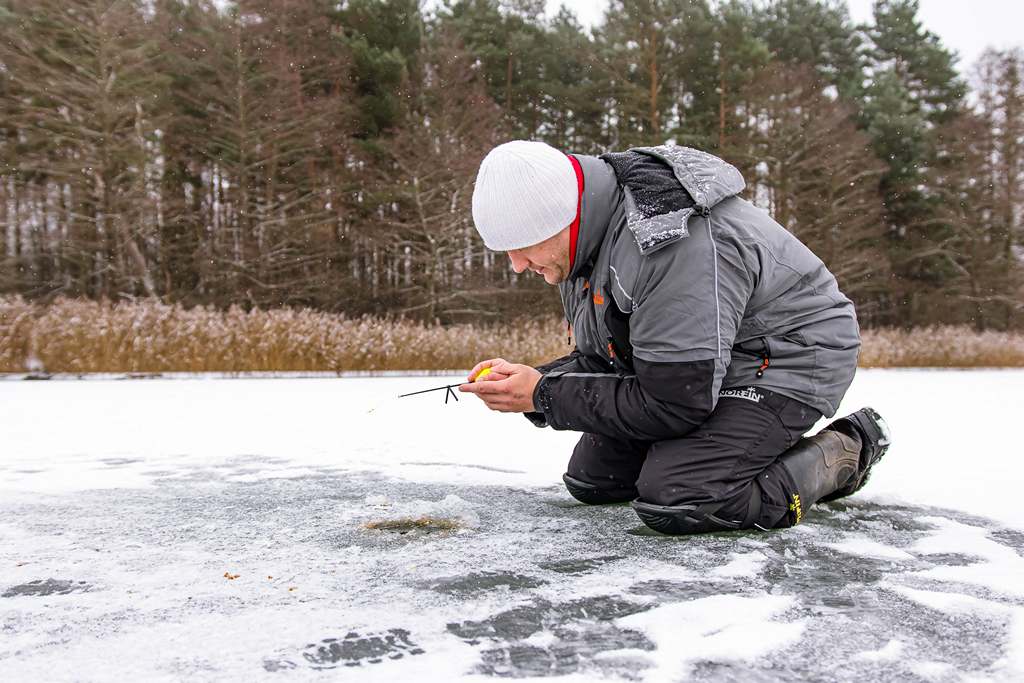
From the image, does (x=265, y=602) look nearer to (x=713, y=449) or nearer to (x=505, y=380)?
(x=505, y=380)

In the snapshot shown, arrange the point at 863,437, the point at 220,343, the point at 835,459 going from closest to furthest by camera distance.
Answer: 1. the point at 835,459
2. the point at 863,437
3. the point at 220,343

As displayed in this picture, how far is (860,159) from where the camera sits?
759 inches

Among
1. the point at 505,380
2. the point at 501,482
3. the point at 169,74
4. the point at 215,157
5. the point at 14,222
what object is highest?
the point at 169,74

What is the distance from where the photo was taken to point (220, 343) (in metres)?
8.38

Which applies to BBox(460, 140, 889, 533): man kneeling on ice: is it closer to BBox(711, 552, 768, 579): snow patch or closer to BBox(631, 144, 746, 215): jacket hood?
BBox(631, 144, 746, 215): jacket hood

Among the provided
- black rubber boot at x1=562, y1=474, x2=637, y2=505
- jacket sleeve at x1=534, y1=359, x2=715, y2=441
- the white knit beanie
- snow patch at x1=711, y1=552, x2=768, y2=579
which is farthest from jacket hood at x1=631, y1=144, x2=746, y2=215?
black rubber boot at x1=562, y1=474, x2=637, y2=505

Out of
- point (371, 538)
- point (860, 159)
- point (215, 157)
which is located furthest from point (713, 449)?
point (860, 159)

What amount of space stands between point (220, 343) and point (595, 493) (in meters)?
6.94

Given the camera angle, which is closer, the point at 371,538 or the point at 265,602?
the point at 265,602

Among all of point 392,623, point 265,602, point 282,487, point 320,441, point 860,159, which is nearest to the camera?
point 392,623

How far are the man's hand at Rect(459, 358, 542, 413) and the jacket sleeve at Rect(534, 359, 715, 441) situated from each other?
3cm

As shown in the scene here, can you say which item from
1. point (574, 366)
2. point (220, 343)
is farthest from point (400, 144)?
point (574, 366)

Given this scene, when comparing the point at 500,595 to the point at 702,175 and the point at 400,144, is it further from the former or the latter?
the point at 400,144

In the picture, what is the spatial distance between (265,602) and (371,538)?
0.49 metres
